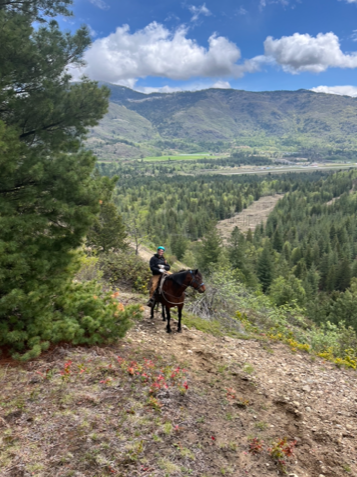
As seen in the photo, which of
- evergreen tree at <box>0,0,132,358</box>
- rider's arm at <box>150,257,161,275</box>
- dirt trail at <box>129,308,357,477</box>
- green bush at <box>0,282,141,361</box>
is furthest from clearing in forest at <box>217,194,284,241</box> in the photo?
evergreen tree at <box>0,0,132,358</box>

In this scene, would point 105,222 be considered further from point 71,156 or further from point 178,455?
point 178,455

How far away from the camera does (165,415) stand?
6.73 metres

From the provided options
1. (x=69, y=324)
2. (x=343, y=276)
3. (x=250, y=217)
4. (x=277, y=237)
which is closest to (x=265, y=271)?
(x=343, y=276)

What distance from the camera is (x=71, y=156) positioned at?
798cm

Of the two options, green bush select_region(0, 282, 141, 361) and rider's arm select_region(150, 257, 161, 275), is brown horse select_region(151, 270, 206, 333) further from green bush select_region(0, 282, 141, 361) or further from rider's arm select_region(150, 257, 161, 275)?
green bush select_region(0, 282, 141, 361)

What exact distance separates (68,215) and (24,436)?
470cm

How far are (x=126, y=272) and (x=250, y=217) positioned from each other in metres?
126

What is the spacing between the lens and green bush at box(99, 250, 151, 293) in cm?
1761

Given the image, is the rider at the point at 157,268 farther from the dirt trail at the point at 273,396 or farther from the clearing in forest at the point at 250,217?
the clearing in forest at the point at 250,217

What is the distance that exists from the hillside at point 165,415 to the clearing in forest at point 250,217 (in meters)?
108

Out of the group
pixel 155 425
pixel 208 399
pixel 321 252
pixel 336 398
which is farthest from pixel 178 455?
pixel 321 252

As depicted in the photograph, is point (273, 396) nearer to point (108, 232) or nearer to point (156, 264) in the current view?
point (156, 264)

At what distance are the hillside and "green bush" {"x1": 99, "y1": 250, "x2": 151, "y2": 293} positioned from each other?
7694mm

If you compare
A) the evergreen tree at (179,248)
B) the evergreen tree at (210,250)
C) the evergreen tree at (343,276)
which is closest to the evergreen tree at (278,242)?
the evergreen tree at (343,276)
